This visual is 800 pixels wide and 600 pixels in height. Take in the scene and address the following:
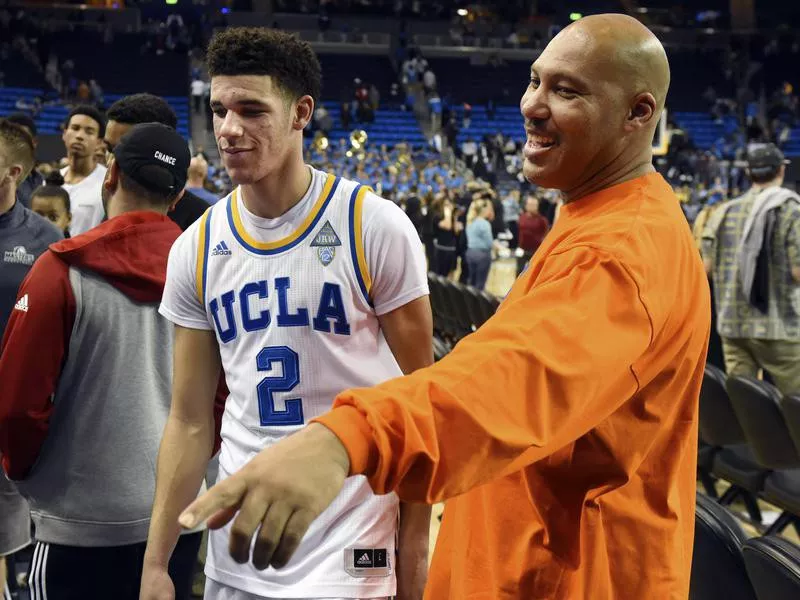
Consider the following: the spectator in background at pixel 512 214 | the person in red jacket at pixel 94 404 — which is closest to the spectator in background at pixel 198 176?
the person in red jacket at pixel 94 404

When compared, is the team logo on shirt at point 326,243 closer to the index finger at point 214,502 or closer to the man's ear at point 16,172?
the index finger at point 214,502

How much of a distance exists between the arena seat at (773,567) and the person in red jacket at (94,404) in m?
1.27

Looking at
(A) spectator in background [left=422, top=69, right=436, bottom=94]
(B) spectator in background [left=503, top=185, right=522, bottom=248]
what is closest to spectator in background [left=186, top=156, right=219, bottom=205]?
(B) spectator in background [left=503, top=185, right=522, bottom=248]

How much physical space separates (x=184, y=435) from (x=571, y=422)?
123 centimetres

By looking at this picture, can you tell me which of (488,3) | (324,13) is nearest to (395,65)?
(324,13)

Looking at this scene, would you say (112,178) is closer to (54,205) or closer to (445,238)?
(54,205)

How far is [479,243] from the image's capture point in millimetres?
12852

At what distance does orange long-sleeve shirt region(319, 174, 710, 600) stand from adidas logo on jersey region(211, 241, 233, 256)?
0.78 m

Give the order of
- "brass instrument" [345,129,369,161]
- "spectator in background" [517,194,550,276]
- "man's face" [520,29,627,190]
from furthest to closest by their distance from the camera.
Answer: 1. "brass instrument" [345,129,369,161]
2. "spectator in background" [517,194,550,276]
3. "man's face" [520,29,627,190]

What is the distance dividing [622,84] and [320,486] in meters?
0.81

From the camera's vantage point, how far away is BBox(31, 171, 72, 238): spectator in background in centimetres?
445

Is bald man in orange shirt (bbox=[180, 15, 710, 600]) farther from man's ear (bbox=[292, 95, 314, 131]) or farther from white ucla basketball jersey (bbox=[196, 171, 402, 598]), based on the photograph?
man's ear (bbox=[292, 95, 314, 131])

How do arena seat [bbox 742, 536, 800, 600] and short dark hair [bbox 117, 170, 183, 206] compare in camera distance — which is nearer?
arena seat [bbox 742, 536, 800, 600]

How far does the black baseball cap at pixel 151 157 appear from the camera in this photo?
2.51 meters
